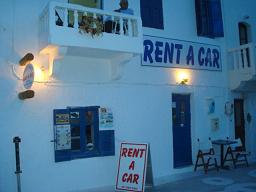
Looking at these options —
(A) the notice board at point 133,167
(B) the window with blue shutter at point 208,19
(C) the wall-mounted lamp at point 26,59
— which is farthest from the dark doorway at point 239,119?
(C) the wall-mounted lamp at point 26,59

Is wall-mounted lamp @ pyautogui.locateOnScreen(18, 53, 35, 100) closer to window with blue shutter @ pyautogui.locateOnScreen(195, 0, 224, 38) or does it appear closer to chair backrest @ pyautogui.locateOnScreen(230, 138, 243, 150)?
window with blue shutter @ pyautogui.locateOnScreen(195, 0, 224, 38)

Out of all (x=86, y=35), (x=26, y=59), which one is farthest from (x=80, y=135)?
(x=86, y=35)

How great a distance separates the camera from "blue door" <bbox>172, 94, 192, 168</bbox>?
10461mm

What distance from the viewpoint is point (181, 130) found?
1067 centimetres

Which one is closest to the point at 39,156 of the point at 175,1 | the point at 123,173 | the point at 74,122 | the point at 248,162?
the point at 74,122

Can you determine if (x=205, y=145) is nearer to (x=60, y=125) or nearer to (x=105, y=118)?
(x=105, y=118)

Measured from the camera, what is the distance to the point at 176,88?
1048 centimetres

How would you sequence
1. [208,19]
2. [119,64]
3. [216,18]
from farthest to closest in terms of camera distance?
1. [216,18]
2. [208,19]
3. [119,64]

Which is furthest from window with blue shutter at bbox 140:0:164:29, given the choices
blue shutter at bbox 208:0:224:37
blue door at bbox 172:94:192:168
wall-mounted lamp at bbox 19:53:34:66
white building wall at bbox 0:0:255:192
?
wall-mounted lamp at bbox 19:53:34:66

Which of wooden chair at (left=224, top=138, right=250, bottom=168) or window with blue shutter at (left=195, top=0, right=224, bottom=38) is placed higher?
window with blue shutter at (left=195, top=0, right=224, bottom=38)

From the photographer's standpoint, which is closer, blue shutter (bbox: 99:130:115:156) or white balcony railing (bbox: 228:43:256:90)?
blue shutter (bbox: 99:130:115:156)

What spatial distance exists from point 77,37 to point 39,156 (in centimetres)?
280

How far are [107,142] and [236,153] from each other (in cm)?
521

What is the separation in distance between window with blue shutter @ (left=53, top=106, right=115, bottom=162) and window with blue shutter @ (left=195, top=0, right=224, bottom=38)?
4.80 metres
